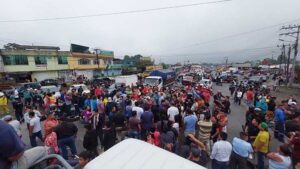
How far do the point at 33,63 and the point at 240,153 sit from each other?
39912mm

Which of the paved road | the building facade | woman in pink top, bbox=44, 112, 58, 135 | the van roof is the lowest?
the paved road

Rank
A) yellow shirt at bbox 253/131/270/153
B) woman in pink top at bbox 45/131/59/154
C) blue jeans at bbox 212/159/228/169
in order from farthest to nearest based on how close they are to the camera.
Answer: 1. yellow shirt at bbox 253/131/270/153
2. woman in pink top at bbox 45/131/59/154
3. blue jeans at bbox 212/159/228/169

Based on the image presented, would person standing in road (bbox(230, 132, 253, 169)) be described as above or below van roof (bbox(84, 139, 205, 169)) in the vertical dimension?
below

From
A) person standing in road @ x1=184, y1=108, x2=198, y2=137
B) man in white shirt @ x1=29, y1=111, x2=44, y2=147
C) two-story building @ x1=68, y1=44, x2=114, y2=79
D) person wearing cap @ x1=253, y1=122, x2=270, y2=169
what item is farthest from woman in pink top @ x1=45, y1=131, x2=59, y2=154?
two-story building @ x1=68, y1=44, x2=114, y2=79

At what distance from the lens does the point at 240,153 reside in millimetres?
4848

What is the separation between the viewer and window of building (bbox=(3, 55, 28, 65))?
1262 inches

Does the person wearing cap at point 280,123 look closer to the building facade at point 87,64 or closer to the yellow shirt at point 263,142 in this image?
the yellow shirt at point 263,142

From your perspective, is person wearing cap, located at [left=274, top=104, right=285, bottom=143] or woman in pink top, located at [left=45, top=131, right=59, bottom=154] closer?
woman in pink top, located at [left=45, top=131, right=59, bottom=154]

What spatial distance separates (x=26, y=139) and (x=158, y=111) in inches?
243

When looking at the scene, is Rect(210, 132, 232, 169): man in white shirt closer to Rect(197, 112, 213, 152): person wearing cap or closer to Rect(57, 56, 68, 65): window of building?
Rect(197, 112, 213, 152): person wearing cap

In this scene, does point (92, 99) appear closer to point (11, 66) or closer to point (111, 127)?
point (111, 127)

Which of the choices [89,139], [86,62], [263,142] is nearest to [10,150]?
[89,139]

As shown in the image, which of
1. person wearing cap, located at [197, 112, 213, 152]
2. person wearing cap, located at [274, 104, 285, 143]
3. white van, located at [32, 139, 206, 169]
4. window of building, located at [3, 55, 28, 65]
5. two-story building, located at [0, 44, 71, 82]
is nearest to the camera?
white van, located at [32, 139, 206, 169]

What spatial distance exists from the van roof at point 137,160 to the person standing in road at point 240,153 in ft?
11.1
